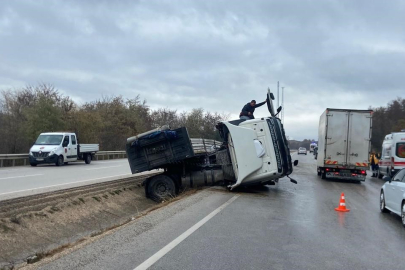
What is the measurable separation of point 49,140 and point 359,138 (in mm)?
18821

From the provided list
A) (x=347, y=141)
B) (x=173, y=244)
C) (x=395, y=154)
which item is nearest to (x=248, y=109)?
(x=347, y=141)

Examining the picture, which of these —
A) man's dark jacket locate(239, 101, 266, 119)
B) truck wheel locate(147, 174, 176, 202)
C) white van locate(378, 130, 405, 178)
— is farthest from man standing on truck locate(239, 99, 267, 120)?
white van locate(378, 130, 405, 178)

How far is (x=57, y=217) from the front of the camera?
1009 cm

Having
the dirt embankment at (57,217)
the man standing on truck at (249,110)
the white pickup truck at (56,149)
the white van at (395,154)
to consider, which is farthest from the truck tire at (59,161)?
the white van at (395,154)

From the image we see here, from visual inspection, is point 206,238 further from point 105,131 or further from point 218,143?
point 105,131

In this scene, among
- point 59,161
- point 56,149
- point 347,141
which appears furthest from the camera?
point 59,161

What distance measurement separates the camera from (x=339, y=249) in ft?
22.8

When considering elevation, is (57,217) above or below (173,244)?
below

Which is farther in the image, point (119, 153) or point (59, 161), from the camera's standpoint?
point (119, 153)

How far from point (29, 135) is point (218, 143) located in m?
24.5

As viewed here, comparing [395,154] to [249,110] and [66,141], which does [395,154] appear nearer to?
[249,110]

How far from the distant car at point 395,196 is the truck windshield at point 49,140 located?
21080 millimetres

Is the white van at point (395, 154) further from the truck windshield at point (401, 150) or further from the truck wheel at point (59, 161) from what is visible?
the truck wheel at point (59, 161)

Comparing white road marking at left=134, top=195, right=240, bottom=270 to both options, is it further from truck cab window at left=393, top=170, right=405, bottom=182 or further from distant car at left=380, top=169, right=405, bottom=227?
truck cab window at left=393, top=170, right=405, bottom=182
